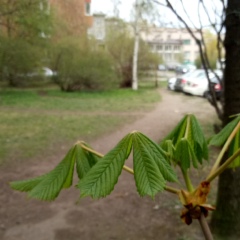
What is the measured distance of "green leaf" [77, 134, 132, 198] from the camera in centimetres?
84

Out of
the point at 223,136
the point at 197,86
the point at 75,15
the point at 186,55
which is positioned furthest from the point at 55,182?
the point at 186,55

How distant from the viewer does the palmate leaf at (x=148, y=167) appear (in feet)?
2.76

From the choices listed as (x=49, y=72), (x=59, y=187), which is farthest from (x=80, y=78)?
(x=59, y=187)

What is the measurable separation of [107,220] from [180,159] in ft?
11.7

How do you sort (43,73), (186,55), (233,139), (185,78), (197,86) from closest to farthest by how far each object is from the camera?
(233,139)
(197,86)
(185,78)
(43,73)
(186,55)

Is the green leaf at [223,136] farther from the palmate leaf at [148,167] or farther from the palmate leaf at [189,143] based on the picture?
the palmate leaf at [148,167]

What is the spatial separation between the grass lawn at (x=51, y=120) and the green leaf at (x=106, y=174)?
652cm

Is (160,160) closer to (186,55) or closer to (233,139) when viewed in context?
(233,139)

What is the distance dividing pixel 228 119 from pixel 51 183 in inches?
107

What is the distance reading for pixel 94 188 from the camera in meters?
0.85

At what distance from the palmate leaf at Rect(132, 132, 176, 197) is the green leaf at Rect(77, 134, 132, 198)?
3 centimetres

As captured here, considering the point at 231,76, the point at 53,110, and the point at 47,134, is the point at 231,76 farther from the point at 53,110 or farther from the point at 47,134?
the point at 53,110

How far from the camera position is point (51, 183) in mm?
1014

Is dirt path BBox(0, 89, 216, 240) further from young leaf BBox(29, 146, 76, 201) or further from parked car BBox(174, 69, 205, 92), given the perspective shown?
parked car BBox(174, 69, 205, 92)
